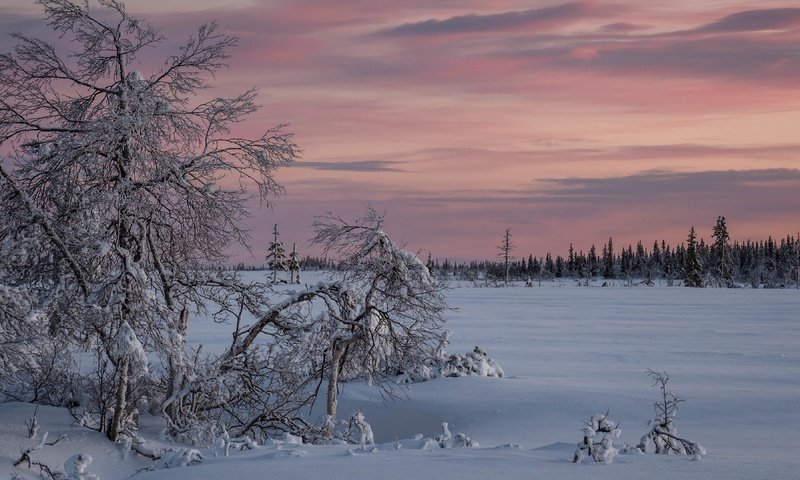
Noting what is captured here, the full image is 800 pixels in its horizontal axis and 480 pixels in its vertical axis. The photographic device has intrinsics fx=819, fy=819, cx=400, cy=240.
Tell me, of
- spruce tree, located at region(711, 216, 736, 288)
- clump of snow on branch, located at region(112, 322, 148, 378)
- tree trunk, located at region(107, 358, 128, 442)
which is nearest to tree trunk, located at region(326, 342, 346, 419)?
tree trunk, located at region(107, 358, 128, 442)

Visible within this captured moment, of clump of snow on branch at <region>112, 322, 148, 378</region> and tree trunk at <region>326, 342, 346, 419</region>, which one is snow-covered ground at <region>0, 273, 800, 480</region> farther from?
tree trunk at <region>326, 342, 346, 419</region>

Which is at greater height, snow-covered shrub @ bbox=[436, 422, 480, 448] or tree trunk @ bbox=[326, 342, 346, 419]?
snow-covered shrub @ bbox=[436, 422, 480, 448]

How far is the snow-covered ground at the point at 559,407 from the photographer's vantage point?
686 centimetres

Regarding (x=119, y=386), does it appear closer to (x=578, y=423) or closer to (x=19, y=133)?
(x=19, y=133)

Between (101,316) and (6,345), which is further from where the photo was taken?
(6,345)

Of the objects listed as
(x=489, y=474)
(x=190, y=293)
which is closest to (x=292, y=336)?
(x=190, y=293)

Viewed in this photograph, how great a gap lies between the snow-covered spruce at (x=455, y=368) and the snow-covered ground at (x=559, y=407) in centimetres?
46

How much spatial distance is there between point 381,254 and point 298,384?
291 centimetres

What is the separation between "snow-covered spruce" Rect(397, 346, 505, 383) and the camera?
65.4 ft

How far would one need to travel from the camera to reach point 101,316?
11375mm

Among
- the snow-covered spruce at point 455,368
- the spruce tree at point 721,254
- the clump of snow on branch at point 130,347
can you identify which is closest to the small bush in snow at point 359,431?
the clump of snow on branch at point 130,347

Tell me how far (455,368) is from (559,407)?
422 cm

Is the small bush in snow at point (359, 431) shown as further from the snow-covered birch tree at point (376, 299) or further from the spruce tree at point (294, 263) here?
the spruce tree at point (294, 263)

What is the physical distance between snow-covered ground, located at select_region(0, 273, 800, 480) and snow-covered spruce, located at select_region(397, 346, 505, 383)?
1.51 feet
